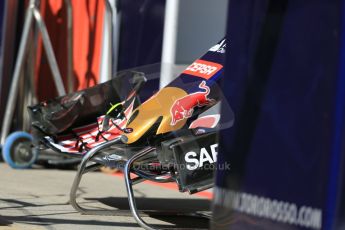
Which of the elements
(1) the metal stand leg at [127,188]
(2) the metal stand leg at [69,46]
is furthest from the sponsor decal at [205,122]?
(2) the metal stand leg at [69,46]

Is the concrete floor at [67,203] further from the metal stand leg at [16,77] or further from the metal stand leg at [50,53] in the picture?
the metal stand leg at [50,53]

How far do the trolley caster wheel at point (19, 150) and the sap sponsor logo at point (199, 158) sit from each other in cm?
385

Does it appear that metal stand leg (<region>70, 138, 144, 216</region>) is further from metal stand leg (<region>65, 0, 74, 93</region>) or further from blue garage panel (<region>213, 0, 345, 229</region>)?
metal stand leg (<region>65, 0, 74, 93</region>)

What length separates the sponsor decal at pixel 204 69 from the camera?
18.3ft

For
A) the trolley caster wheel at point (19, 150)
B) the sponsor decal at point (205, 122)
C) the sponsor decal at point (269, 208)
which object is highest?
the sponsor decal at point (269, 208)

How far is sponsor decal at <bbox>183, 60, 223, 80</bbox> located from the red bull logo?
0.08m

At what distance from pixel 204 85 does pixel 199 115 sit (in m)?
0.21

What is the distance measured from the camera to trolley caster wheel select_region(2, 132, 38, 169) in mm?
8375

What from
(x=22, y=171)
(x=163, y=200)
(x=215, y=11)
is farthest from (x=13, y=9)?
(x=163, y=200)

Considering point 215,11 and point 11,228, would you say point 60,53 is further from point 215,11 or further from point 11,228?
point 11,228

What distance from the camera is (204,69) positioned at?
5656 mm

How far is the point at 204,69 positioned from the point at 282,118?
8.61 ft

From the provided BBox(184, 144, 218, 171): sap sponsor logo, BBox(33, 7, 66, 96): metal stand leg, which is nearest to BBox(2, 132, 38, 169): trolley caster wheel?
BBox(33, 7, 66, 96): metal stand leg

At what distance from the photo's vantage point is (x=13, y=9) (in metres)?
8.93
